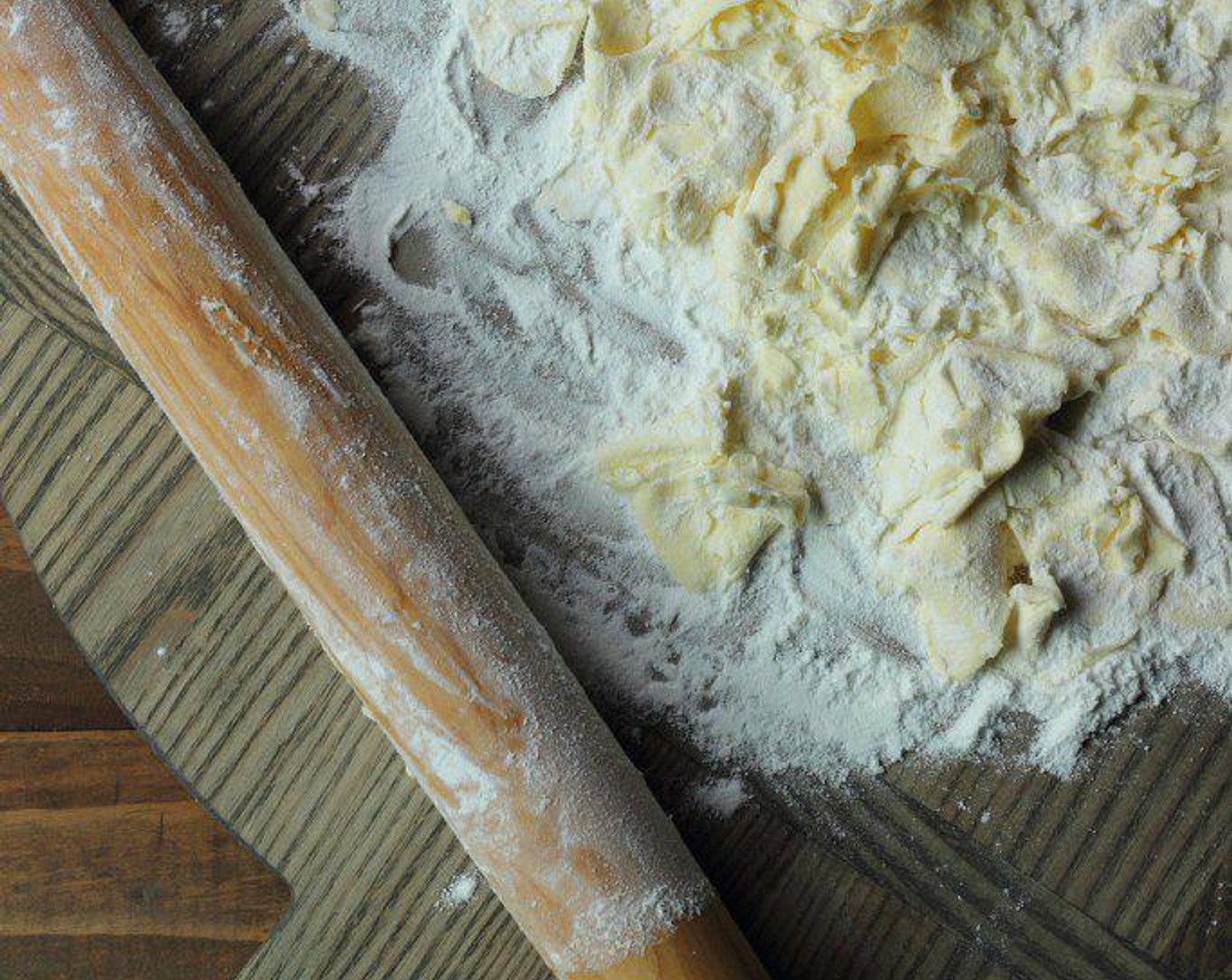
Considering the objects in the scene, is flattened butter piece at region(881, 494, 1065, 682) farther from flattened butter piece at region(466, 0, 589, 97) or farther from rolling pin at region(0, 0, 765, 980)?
flattened butter piece at region(466, 0, 589, 97)

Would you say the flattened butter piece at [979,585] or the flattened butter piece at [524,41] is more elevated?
the flattened butter piece at [524,41]

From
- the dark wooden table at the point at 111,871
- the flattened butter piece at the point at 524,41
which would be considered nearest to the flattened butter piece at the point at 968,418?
the flattened butter piece at the point at 524,41

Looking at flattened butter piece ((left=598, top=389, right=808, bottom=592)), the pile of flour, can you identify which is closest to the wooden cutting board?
the pile of flour

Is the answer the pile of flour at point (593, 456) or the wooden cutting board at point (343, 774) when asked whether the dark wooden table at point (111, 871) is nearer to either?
the wooden cutting board at point (343, 774)

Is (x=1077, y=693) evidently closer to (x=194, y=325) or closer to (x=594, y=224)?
(x=594, y=224)

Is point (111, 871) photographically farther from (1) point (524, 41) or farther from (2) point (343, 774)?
(1) point (524, 41)

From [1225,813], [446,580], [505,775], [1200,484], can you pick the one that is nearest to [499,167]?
[446,580]

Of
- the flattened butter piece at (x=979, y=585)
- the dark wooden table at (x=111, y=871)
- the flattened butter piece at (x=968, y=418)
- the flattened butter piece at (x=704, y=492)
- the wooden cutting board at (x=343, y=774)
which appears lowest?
the dark wooden table at (x=111, y=871)
